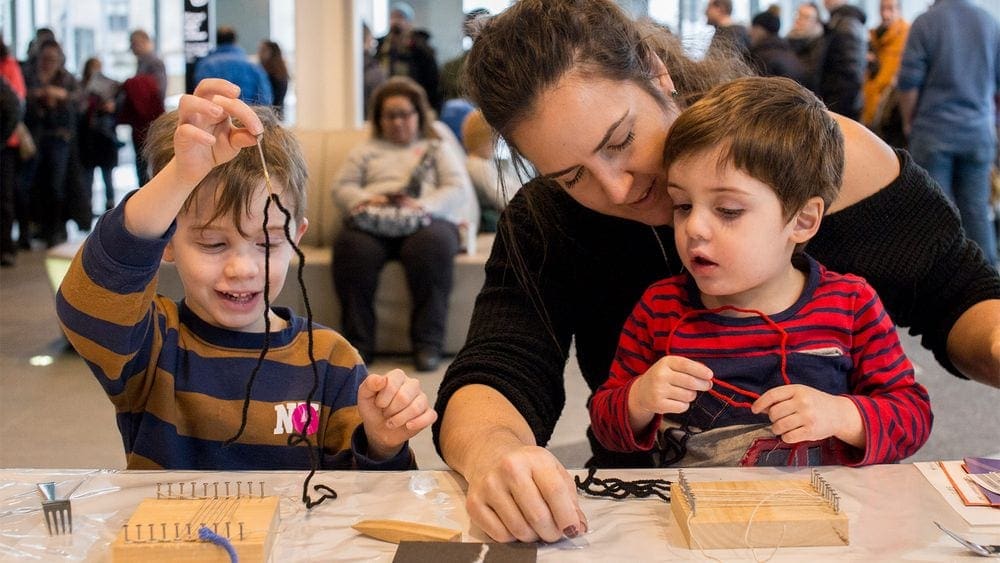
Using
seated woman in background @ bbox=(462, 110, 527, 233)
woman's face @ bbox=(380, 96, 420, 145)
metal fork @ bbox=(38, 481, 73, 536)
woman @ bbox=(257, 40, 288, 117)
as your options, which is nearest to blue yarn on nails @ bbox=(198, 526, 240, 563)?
metal fork @ bbox=(38, 481, 73, 536)

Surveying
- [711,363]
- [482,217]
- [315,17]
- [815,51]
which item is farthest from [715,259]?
[315,17]

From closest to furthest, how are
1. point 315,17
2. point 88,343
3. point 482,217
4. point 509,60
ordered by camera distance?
point 88,343 < point 509,60 < point 482,217 < point 315,17

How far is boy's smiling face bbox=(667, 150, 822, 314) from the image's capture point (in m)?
1.35

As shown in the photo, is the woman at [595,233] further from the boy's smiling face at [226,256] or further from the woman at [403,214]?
the woman at [403,214]

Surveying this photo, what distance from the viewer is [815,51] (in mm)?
6105

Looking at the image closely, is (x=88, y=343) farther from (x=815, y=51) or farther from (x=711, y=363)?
(x=815, y=51)

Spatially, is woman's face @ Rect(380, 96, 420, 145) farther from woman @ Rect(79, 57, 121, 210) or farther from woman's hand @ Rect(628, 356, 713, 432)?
woman @ Rect(79, 57, 121, 210)

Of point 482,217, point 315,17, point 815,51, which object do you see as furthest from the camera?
point 315,17

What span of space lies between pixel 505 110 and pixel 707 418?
49cm

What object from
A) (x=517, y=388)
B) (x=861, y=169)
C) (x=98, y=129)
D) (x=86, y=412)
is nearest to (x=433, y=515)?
(x=517, y=388)

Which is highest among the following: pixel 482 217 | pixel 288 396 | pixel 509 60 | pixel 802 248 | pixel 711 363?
pixel 509 60

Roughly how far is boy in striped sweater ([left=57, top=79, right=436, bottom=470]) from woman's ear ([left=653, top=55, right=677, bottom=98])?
1.77 feet

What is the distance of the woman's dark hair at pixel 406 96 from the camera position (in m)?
4.68

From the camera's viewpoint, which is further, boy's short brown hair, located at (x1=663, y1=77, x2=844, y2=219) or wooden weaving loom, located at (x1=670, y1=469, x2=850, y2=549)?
boy's short brown hair, located at (x1=663, y1=77, x2=844, y2=219)
